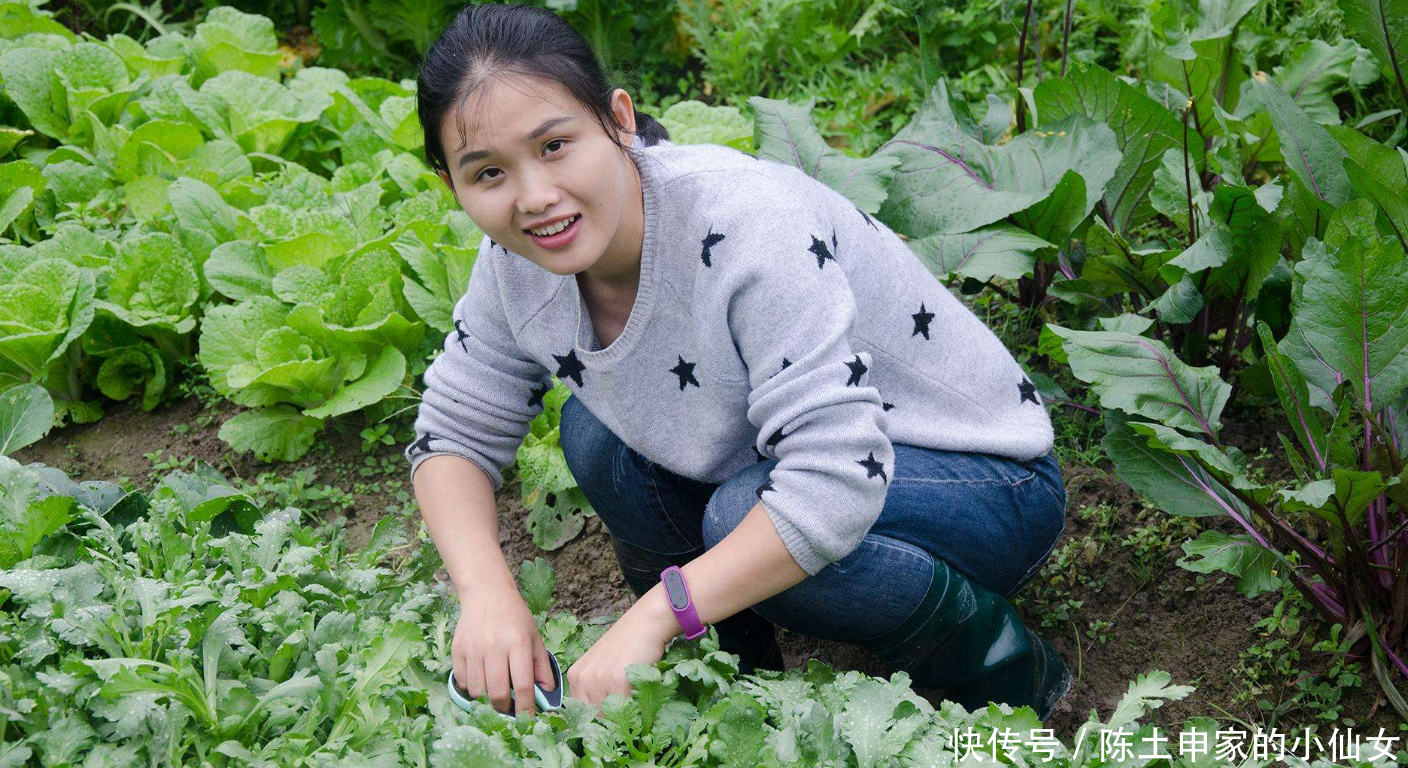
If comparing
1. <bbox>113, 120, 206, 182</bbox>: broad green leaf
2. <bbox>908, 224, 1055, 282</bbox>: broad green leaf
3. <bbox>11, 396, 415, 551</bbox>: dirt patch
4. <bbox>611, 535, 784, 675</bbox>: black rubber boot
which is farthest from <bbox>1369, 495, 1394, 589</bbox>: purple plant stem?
<bbox>113, 120, 206, 182</bbox>: broad green leaf

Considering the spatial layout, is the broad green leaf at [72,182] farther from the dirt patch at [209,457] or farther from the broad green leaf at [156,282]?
→ the dirt patch at [209,457]

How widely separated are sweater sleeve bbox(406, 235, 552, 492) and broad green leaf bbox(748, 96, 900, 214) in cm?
79

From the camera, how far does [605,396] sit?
179cm

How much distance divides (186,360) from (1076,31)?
8.01 ft

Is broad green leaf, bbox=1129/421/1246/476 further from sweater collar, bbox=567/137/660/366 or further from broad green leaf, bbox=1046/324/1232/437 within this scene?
sweater collar, bbox=567/137/660/366

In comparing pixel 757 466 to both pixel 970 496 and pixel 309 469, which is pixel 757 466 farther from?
pixel 309 469

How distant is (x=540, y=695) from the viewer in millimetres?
1579

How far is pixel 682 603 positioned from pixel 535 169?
0.55m

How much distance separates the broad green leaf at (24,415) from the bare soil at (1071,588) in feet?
1.52

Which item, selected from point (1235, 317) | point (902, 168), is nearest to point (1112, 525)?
point (1235, 317)

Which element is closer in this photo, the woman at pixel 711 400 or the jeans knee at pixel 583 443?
the woman at pixel 711 400

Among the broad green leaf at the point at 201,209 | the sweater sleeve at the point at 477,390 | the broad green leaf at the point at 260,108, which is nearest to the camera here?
the sweater sleeve at the point at 477,390

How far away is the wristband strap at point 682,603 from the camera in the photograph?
5.03 feet

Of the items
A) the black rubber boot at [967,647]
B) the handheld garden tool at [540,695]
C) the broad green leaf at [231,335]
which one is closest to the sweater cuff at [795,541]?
the black rubber boot at [967,647]
